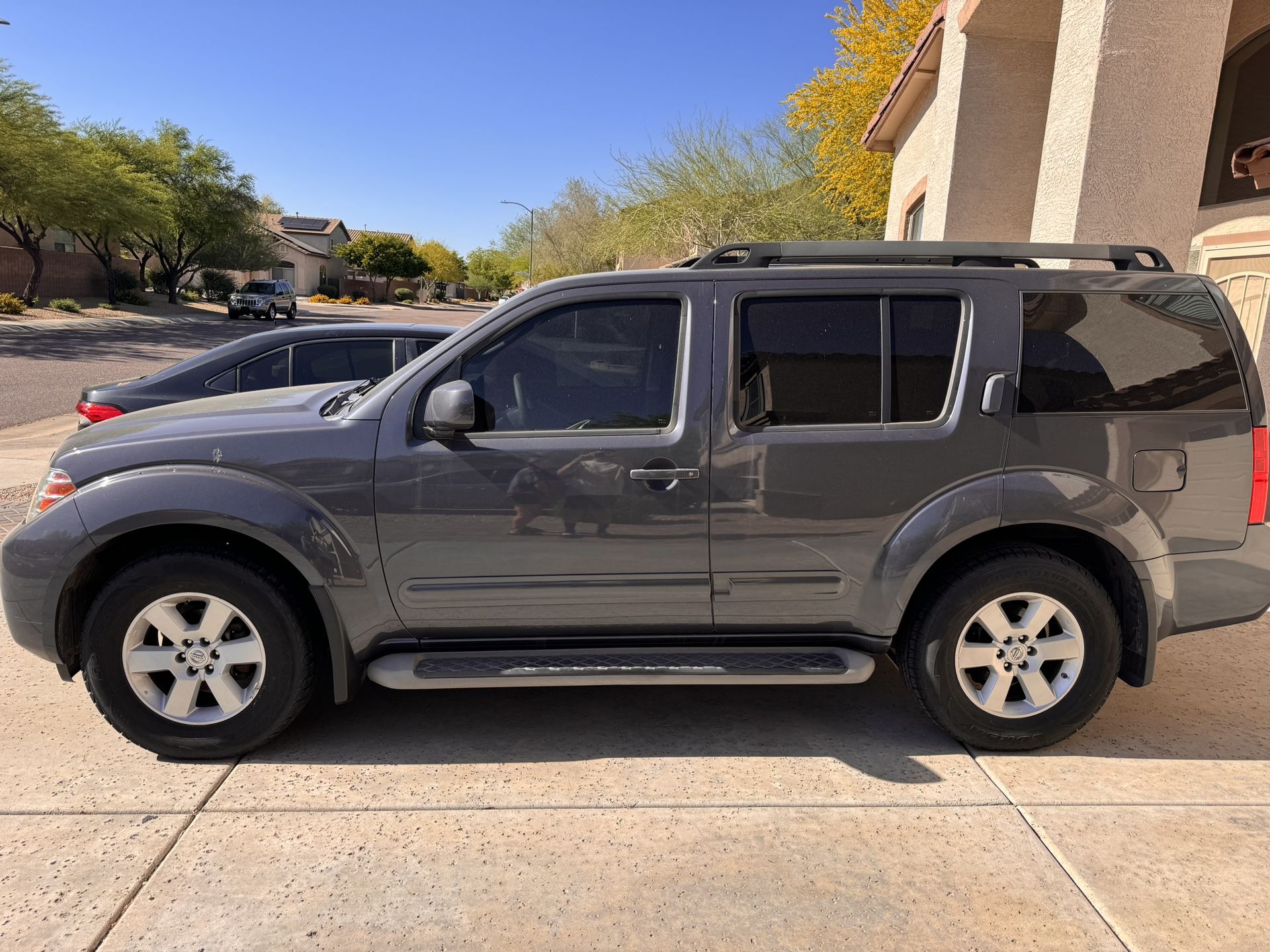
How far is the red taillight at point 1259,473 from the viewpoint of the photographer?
11.8 feet

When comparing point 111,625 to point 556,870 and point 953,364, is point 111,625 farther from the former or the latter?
point 953,364

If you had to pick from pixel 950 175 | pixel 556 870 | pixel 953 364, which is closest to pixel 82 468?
pixel 556 870

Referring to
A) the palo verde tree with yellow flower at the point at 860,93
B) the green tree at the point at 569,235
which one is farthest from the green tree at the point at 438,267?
the palo verde tree with yellow flower at the point at 860,93

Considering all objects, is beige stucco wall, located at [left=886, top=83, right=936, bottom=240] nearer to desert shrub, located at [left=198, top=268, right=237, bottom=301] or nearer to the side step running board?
the side step running board

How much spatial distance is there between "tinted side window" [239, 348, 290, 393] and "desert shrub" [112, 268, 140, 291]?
44990mm

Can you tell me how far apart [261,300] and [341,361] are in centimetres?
4036

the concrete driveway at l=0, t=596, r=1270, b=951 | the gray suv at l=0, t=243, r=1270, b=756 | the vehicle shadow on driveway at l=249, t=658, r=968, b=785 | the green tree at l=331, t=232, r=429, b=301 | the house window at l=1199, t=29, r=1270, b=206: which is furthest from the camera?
the green tree at l=331, t=232, r=429, b=301

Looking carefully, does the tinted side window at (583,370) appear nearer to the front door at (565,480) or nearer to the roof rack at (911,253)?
the front door at (565,480)

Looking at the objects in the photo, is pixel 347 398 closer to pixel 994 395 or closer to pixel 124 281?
pixel 994 395

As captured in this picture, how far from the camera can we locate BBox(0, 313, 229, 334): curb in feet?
95.5

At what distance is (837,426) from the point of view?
11.7 feet

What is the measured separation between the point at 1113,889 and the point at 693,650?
1.60 metres

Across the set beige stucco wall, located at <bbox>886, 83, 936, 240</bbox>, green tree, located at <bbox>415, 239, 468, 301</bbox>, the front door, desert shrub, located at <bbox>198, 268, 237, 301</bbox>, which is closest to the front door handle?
the front door

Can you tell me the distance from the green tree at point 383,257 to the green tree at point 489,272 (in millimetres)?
17928
